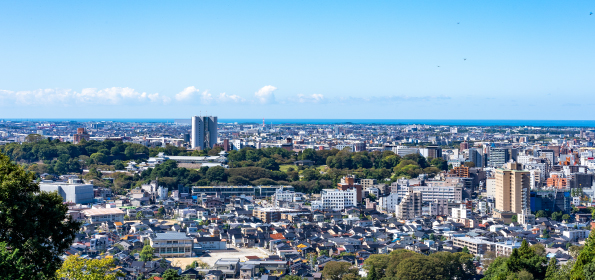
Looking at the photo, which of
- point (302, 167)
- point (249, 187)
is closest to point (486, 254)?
point (249, 187)

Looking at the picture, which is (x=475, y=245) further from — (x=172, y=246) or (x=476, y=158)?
(x=476, y=158)

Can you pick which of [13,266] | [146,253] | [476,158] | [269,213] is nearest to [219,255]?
[146,253]

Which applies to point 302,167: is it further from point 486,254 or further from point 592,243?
point 592,243

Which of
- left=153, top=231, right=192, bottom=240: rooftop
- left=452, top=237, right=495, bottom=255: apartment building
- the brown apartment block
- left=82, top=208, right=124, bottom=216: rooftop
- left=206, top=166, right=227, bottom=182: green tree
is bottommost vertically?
left=452, top=237, right=495, bottom=255: apartment building

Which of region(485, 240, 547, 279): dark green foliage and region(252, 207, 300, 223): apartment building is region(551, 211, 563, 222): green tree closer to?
region(252, 207, 300, 223): apartment building

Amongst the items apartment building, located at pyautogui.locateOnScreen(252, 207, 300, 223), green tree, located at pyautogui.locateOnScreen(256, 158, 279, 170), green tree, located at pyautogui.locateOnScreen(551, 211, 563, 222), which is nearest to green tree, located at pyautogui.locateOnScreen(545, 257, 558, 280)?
green tree, located at pyautogui.locateOnScreen(551, 211, 563, 222)

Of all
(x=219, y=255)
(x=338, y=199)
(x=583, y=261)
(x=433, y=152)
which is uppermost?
(x=583, y=261)
